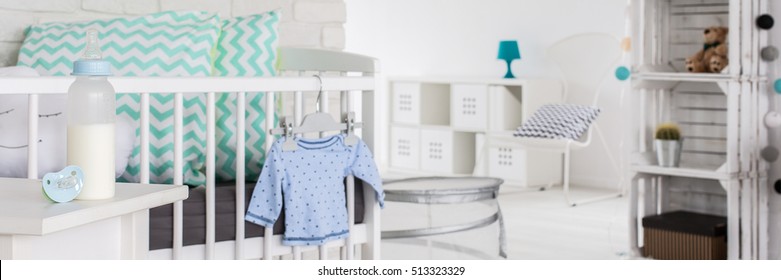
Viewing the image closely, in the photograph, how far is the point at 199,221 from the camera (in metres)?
1.81

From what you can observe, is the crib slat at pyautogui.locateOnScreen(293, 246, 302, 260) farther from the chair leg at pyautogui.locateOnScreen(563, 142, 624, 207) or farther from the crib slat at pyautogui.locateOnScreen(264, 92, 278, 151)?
the chair leg at pyautogui.locateOnScreen(563, 142, 624, 207)

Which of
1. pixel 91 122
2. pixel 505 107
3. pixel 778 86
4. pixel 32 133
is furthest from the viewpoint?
pixel 505 107

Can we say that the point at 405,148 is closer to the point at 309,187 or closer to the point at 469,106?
the point at 469,106

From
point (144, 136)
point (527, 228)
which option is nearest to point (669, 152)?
point (527, 228)

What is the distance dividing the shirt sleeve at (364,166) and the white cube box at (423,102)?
3798mm

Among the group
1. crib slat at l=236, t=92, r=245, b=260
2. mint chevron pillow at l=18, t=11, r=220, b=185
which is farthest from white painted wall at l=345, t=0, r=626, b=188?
crib slat at l=236, t=92, r=245, b=260

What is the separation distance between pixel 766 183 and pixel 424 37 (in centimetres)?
333

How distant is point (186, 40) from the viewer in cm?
215

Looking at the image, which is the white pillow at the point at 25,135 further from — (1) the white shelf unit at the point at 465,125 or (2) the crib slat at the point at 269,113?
(1) the white shelf unit at the point at 465,125

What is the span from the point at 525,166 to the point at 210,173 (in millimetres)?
3556

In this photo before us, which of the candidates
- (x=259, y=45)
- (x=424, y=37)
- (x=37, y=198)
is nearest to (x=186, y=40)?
(x=259, y=45)

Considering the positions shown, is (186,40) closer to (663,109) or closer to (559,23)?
(663,109)

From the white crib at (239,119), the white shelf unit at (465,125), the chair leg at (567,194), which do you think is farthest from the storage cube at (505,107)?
the white crib at (239,119)

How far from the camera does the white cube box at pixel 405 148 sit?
5848mm
